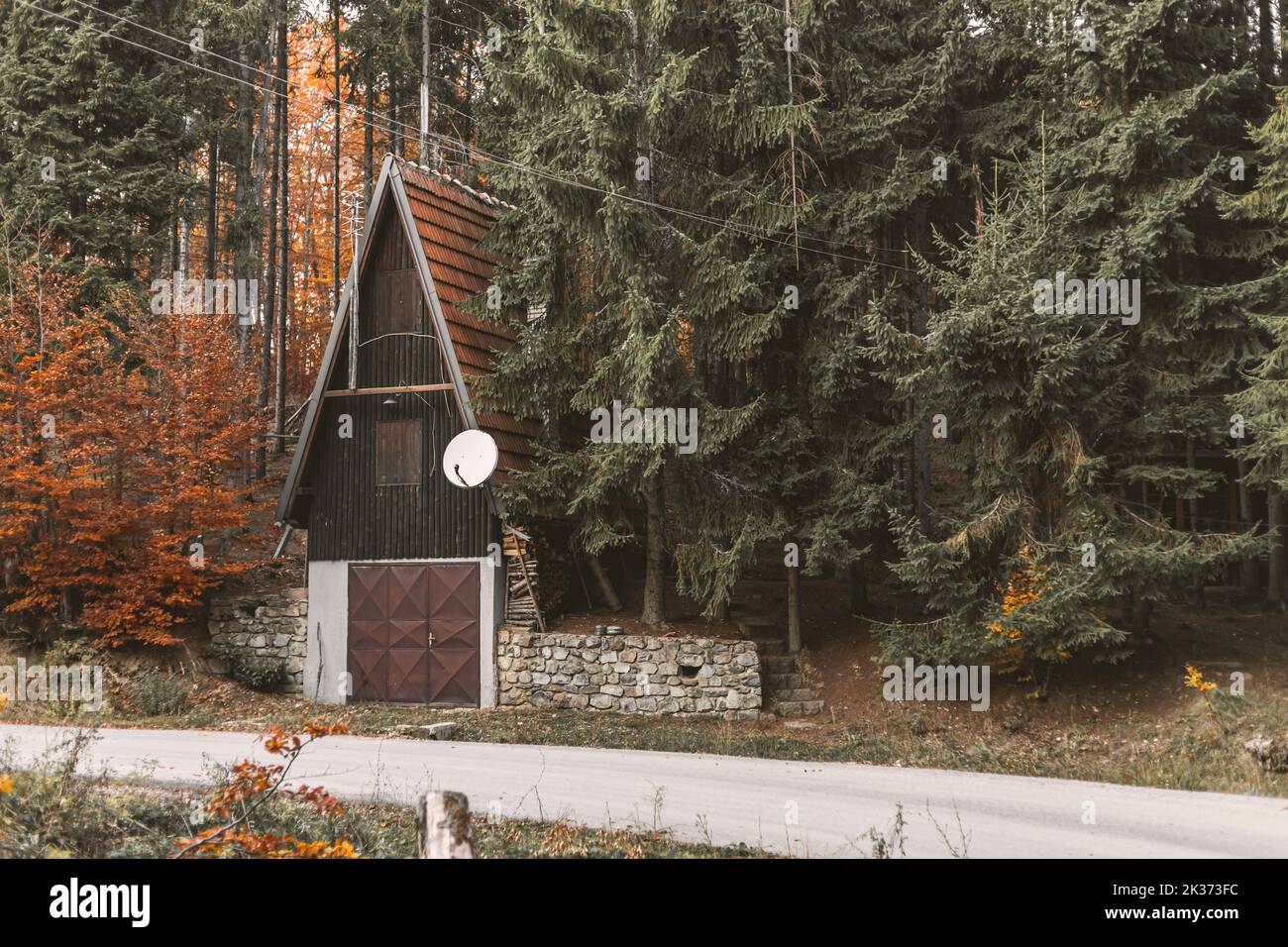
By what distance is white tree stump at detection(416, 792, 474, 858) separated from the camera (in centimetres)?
617

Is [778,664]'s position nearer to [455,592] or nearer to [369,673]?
[455,592]

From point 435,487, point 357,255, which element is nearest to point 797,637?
point 435,487

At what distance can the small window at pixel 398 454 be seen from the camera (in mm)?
19203

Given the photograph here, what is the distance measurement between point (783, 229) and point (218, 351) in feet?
35.2

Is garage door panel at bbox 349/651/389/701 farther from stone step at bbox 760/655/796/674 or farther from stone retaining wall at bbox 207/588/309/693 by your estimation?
stone step at bbox 760/655/796/674

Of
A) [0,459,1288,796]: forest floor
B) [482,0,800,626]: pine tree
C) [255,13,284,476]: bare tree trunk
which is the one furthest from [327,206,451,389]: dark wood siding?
[255,13,284,476]: bare tree trunk

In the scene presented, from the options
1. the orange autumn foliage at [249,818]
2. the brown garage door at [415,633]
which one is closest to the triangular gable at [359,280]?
the brown garage door at [415,633]

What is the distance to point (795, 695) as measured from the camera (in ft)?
56.3

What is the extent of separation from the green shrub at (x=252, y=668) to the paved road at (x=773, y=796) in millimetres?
5183

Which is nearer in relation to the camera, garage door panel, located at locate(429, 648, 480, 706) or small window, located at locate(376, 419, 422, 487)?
garage door panel, located at locate(429, 648, 480, 706)

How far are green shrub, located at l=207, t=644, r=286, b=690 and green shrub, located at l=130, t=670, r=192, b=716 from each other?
138cm

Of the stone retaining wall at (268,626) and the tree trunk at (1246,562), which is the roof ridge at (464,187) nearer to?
the stone retaining wall at (268,626)

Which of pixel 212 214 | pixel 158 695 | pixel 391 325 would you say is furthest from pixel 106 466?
pixel 212 214

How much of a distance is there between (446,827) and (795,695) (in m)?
11.7
